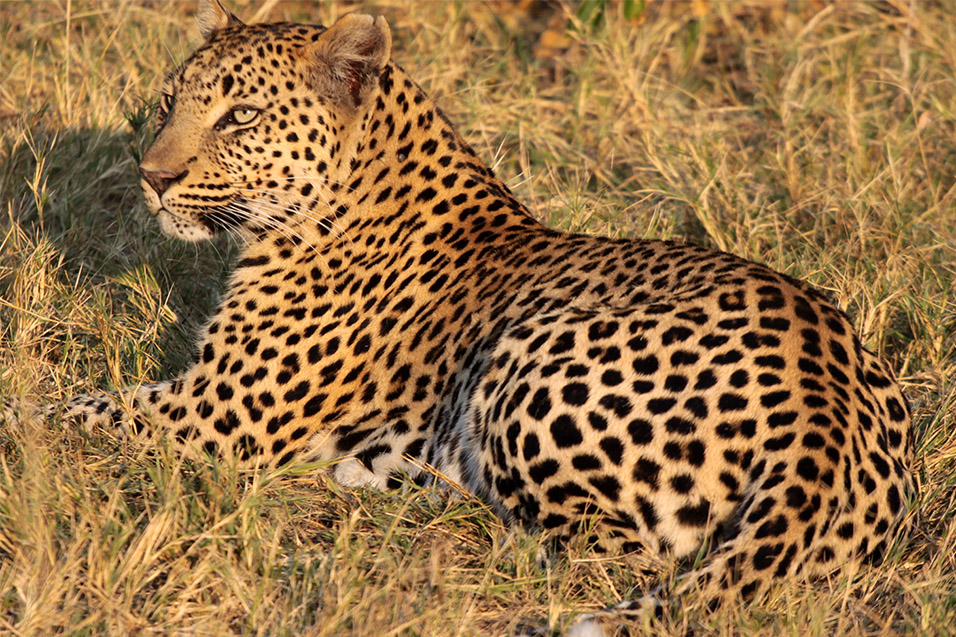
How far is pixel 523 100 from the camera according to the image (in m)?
7.92

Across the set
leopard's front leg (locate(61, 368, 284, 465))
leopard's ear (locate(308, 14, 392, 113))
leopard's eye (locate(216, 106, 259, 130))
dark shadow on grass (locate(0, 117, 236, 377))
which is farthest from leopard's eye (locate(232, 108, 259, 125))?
dark shadow on grass (locate(0, 117, 236, 377))

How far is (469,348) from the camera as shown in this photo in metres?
4.96

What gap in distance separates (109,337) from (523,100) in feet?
10.6

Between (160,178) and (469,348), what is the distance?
1.46 m

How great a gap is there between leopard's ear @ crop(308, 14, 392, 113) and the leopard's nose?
26.5 inches

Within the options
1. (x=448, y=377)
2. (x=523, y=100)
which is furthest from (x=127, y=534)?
(x=523, y=100)

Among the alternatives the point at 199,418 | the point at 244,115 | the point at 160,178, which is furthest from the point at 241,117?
the point at 199,418

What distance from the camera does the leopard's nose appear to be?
513 centimetres

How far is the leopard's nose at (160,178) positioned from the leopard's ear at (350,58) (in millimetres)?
674

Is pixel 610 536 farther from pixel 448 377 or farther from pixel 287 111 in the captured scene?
pixel 287 111

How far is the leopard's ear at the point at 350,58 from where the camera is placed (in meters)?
5.00

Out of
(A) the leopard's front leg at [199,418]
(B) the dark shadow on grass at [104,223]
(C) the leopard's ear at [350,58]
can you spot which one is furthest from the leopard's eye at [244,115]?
(B) the dark shadow on grass at [104,223]

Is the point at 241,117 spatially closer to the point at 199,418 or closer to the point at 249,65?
the point at 249,65

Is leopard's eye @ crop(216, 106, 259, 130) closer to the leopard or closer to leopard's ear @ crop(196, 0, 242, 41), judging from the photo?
the leopard
